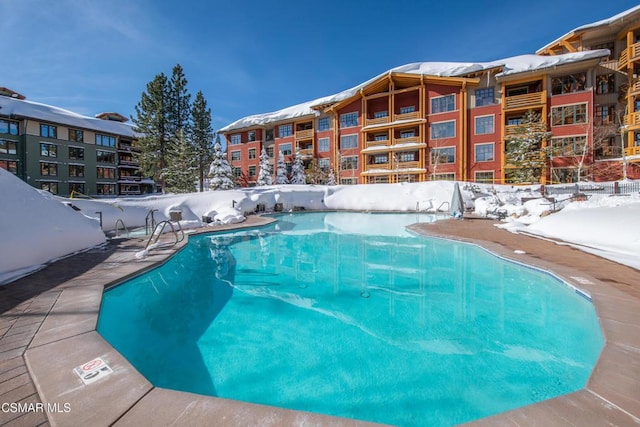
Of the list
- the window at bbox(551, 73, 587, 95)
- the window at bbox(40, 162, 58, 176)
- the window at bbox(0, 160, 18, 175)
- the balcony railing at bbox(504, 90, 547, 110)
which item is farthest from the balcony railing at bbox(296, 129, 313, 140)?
the window at bbox(0, 160, 18, 175)

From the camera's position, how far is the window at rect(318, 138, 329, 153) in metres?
32.0

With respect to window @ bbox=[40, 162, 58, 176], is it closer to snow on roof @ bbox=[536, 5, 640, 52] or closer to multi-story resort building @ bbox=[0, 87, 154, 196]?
multi-story resort building @ bbox=[0, 87, 154, 196]

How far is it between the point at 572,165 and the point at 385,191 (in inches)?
574

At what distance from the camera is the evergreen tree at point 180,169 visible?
24172mm

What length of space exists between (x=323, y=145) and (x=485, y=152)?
54.6 ft

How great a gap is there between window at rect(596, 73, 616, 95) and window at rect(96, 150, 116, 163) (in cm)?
5289

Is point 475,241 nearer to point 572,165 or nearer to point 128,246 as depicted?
point 128,246

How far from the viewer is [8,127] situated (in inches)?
1103

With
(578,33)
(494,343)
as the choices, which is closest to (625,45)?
(578,33)

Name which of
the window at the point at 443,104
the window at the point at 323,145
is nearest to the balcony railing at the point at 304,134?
the window at the point at 323,145

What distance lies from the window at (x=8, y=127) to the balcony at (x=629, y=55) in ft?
183

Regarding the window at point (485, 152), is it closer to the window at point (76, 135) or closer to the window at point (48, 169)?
the window at point (76, 135)

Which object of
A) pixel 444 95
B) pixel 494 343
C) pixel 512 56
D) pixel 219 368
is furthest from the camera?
pixel 512 56

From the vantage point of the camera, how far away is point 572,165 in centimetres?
2122
